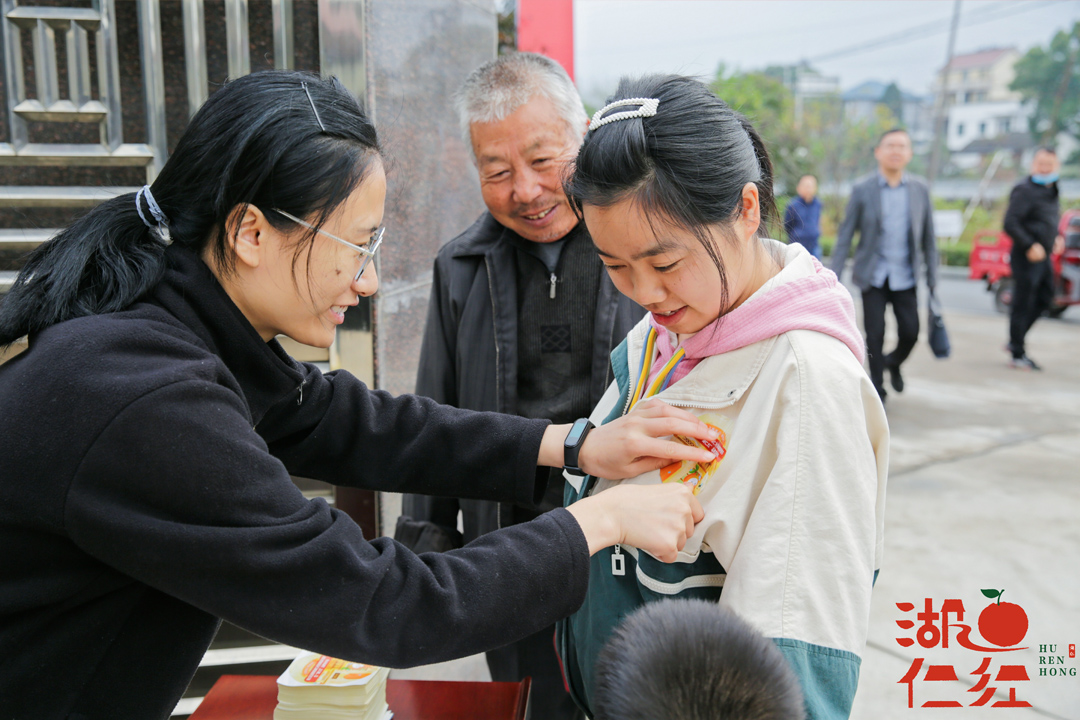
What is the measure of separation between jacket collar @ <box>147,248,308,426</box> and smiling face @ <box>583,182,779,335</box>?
0.55 m

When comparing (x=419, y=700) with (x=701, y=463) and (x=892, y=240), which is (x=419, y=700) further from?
(x=892, y=240)

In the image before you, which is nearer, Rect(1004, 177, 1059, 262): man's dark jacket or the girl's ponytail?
the girl's ponytail

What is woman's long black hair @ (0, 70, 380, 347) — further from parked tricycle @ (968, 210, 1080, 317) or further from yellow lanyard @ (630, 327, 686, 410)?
parked tricycle @ (968, 210, 1080, 317)

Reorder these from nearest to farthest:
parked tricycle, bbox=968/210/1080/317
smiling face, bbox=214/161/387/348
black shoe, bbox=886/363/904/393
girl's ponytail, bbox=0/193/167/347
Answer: girl's ponytail, bbox=0/193/167/347 < smiling face, bbox=214/161/387/348 < black shoe, bbox=886/363/904/393 < parked tricycle, bbox=968/210/1080/317

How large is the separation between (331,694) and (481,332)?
990 millimetres

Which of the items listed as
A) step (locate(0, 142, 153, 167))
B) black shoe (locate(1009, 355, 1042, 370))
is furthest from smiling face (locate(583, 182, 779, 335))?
black shoe (locate(1009, 355, 1042, 370))

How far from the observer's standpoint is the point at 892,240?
5.50 metres

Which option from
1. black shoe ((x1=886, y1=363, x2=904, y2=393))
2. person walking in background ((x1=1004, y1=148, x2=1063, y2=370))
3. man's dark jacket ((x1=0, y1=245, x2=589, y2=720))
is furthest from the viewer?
person walking in background ((x1=1004, y1=148, x2=1063, y2=370))

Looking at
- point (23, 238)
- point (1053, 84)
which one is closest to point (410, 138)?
point (23, 238)

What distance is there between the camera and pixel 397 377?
276 centimetres

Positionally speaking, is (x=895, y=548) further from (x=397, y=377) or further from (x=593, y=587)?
(x=593, y=587)

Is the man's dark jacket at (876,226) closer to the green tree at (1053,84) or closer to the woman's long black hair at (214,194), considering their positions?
the woman's long black hair at (214,194)

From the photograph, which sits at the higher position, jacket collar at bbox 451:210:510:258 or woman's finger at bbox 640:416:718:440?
jacket collar at bbox 451:210:510:258

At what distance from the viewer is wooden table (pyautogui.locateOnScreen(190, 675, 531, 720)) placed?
138cm
